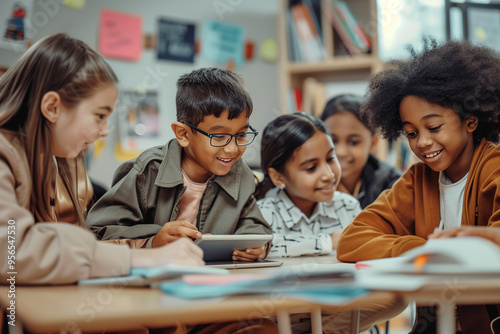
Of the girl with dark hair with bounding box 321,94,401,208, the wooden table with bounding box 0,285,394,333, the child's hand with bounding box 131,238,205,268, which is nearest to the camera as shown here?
the wooden table with bounding box 0,285,394,333

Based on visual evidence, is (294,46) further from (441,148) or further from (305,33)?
(441,148)

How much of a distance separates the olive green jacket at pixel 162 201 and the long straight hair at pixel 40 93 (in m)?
0.31

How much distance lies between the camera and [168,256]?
0.81 meters

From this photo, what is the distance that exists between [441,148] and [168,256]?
0.73 m

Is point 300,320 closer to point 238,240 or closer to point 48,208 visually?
point 238,240

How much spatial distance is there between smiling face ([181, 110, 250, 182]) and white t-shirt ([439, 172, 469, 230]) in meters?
0.54

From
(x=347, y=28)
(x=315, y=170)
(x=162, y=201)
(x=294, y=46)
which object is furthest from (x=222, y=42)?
(x=162, y=201)

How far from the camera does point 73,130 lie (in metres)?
0.91

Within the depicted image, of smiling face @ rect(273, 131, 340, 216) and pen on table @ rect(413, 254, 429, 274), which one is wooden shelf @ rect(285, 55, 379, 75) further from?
pen on table @ rect(413, 254, 429, 274)

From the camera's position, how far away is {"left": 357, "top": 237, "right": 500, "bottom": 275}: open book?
2.25 feet

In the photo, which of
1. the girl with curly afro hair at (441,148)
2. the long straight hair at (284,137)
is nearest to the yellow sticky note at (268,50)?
the long straight hair at (284,137)

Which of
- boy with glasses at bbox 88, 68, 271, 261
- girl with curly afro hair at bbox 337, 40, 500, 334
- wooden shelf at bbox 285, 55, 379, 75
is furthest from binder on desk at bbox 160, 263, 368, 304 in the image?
wooden shelf at bbox 285, 55, 379, 75

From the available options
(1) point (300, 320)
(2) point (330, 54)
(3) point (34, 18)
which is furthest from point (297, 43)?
(1) point (300, 320)

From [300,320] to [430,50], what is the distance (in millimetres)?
834
